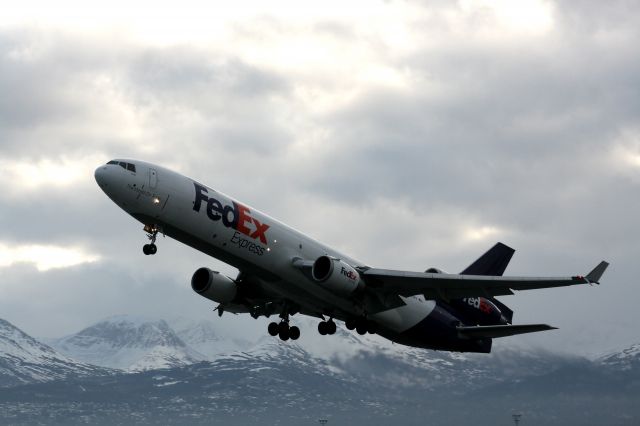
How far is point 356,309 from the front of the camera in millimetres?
53812

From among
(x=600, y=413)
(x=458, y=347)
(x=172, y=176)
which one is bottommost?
(x=458, y=347)

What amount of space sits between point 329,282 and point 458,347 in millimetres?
12893

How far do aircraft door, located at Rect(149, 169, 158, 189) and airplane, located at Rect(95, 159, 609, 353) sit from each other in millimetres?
47

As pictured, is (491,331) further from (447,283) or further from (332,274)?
(332,274)

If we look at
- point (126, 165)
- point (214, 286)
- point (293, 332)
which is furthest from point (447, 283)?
point (126, 165)

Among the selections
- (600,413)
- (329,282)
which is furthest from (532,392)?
(329,282)

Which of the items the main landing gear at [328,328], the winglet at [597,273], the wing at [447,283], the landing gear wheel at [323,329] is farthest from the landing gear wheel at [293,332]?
the winglet at [597,273]

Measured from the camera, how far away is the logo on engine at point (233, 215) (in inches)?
1928

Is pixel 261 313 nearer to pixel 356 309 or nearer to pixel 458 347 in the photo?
pixel 356 309

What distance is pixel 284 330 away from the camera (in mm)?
56594

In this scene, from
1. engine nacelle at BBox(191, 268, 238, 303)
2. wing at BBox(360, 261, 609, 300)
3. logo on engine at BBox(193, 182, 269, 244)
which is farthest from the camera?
engine nacelle at BBox(191, 268, 238, 303)

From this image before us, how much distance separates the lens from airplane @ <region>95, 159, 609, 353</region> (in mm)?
48188

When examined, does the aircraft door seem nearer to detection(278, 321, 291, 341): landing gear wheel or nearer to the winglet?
detection(278, 321, 291, 341): landing gear wheel

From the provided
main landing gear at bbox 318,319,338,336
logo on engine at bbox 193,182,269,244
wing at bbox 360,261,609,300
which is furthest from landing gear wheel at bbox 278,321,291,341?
logo on engine at bbox 193,182,269,244
